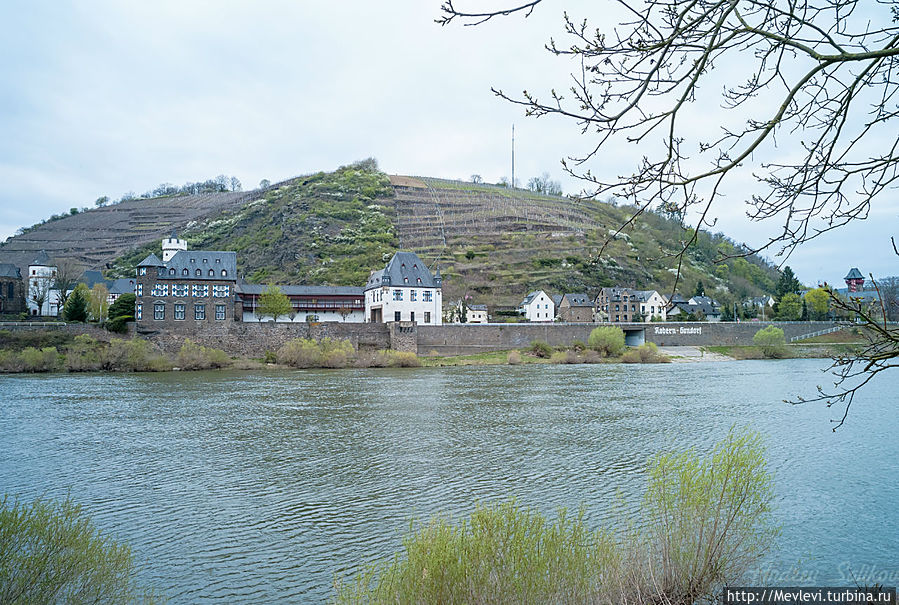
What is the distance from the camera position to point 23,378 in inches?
1411

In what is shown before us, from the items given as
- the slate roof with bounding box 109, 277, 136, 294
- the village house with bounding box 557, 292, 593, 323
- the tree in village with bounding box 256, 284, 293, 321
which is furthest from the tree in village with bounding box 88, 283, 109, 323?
the village house with bounding box 557, 292, 593, 323

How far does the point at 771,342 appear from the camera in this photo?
5375 centimetres

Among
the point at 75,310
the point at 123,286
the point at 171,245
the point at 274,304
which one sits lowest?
the point at 75,310

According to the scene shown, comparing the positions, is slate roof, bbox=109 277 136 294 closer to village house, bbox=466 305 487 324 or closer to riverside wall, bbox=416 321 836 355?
riverside wall, bbox=416 321 836 355

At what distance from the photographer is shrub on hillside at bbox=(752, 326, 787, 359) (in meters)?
52.8

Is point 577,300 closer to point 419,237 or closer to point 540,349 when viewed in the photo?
point 540,349

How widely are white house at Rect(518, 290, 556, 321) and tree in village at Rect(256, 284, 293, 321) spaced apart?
25.4 m

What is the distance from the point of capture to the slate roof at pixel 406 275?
55.6 m

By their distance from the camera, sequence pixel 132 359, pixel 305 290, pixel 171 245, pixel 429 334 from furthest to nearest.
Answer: pixel 171 245 → pixel 305 290 → pixel 429 334 → pixel 132 359

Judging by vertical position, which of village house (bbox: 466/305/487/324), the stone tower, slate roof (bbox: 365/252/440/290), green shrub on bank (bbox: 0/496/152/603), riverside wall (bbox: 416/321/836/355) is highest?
the stone tower

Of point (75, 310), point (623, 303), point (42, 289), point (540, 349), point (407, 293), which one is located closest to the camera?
point (75, 310)

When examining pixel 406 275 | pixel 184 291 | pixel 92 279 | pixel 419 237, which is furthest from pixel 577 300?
pixel 92 279

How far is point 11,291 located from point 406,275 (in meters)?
37.3

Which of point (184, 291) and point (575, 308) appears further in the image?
point (575, 308)
